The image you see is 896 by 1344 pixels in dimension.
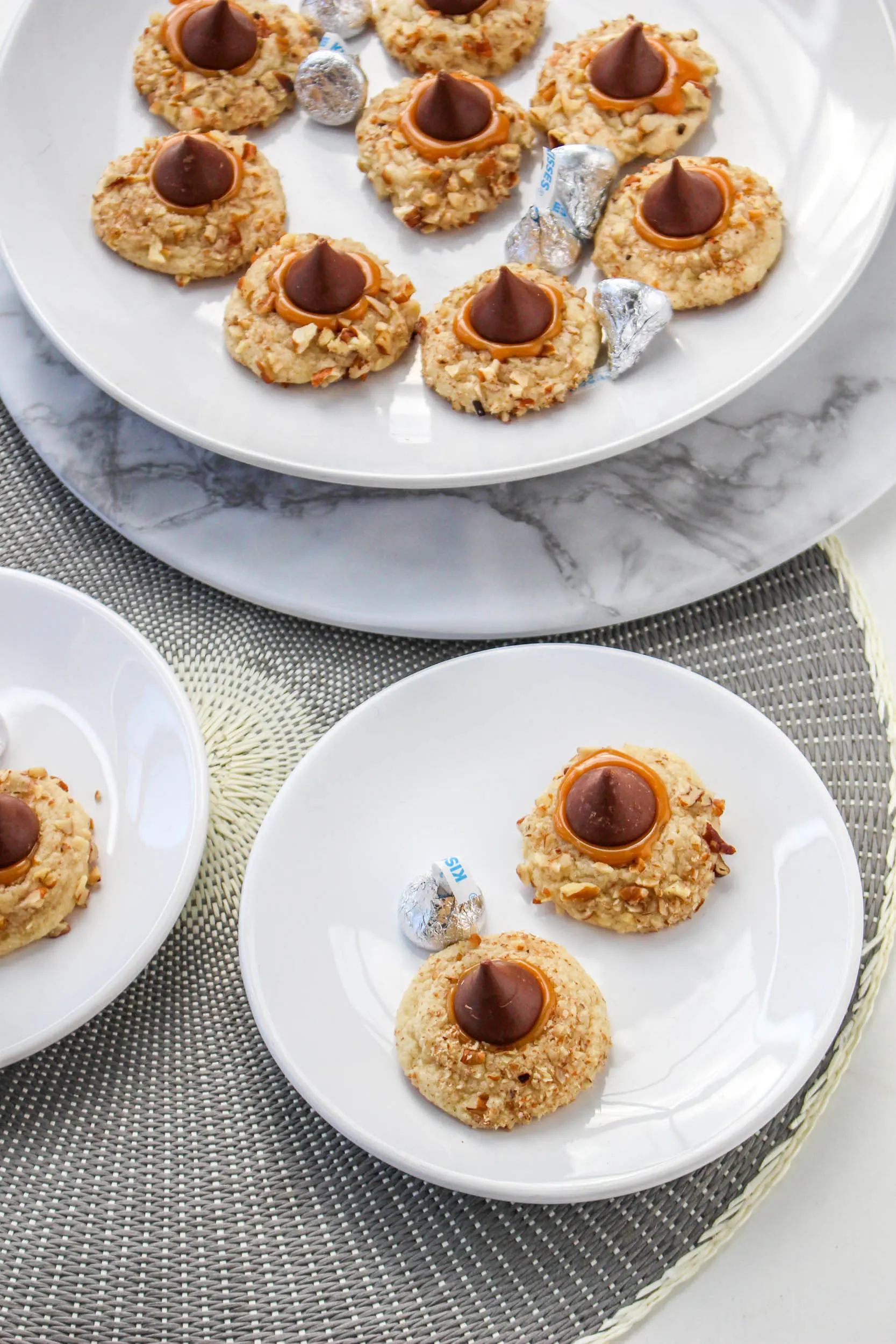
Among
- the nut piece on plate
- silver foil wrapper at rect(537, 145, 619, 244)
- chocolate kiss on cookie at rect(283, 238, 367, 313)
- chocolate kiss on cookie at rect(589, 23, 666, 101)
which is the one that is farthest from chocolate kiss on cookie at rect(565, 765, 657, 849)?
chocolate kiss on cookie at rect(589, 23, 666, 101)

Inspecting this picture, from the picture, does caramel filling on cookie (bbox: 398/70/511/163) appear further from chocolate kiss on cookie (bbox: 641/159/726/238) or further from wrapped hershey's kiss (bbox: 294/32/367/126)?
chocolate kiss on cookie (bbox: 641/159/726/238)

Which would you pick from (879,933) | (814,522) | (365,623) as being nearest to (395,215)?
(365,623)

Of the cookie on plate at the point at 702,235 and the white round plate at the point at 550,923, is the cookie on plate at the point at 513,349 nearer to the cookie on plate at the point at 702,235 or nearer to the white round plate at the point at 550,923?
the cookie on plate at the point at 702,235

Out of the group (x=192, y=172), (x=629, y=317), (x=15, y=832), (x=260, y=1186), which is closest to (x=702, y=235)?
(x=629, y=317)

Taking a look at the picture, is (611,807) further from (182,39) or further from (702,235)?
(182,39)

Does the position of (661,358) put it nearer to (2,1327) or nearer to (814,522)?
(814,522)

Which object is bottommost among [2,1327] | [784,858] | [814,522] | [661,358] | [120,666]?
[2,1327]

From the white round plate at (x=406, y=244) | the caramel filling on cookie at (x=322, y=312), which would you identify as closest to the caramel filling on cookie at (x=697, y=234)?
the white round plate at (x=406, y=244)
